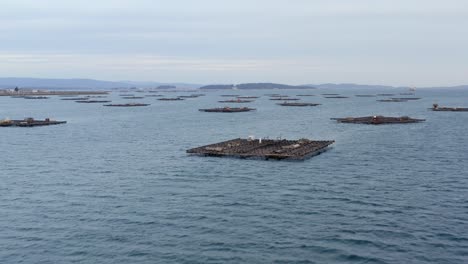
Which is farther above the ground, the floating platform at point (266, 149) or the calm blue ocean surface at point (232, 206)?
the floating platform at point (266, 149)

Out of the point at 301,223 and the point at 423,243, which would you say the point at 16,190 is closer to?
the point at 301,223

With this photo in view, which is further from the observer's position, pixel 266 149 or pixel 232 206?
pixel 266 149

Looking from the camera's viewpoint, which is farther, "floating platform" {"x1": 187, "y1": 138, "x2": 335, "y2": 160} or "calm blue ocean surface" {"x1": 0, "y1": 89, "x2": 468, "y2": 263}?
"floating platform" {"x1": 187, "y1": 138, "x2": 335, "y2": 160}

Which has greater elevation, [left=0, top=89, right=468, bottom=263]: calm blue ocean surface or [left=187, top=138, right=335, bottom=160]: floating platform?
[left=187, top=138, right=335, bottom=160]: floating platform

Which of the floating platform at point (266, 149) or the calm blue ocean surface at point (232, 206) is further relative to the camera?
the floating platform at point (266, 149)
